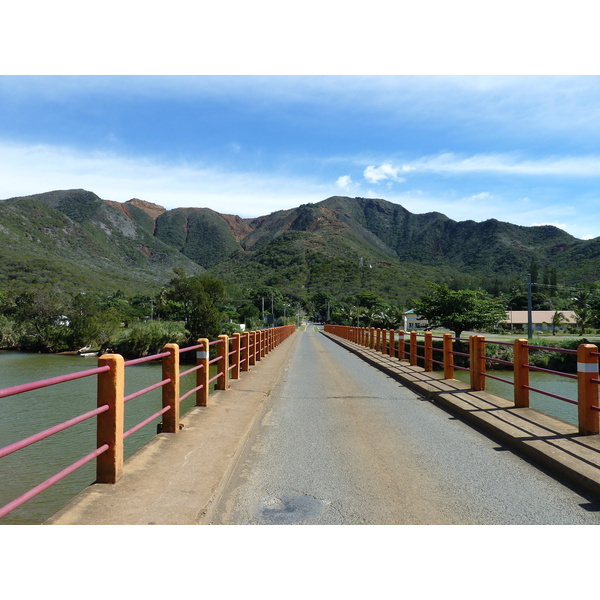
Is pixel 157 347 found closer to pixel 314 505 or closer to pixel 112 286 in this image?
pixel 314 505

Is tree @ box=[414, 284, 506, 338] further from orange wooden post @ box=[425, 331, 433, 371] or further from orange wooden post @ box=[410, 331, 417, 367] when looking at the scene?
orange wooden post @ box=[425, 331, 433, 371]

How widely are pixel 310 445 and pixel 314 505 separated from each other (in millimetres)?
2191

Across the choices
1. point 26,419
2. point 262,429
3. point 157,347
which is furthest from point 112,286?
point 262,429

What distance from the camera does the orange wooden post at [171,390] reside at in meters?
6.15

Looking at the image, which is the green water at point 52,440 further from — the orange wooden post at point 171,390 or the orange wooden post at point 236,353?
the orange wooden post at point 171,390

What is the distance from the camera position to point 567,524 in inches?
152

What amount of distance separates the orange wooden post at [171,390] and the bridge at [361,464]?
2 centimetres

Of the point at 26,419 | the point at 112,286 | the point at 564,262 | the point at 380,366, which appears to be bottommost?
the point at 26,419

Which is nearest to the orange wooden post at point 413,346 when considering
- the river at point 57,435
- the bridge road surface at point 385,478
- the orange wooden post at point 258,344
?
the river at point 57,435

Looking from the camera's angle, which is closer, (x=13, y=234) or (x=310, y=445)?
(x=310, y=445)

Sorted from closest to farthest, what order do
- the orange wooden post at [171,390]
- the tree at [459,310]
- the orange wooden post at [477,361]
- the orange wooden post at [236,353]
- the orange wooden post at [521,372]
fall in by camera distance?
1. the orange wooden post at [171,390]
2. the orange wooden post at [521,372]
3. the orange wooden post at [477,361]
4. the orange wooden post at [236,353]
5. the tree at [459,310]

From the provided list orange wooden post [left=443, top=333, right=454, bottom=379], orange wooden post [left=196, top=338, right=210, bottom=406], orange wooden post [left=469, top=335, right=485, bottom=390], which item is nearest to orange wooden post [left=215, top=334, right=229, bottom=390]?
orange wooden post [left=196, top=338, right=210, bottom=406]

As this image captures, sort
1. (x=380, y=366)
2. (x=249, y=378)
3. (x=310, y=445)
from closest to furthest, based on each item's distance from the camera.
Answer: (x=310, y=445), (x=249, y=378), (x=380, y=366)

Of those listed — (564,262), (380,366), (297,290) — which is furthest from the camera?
(564,262)
